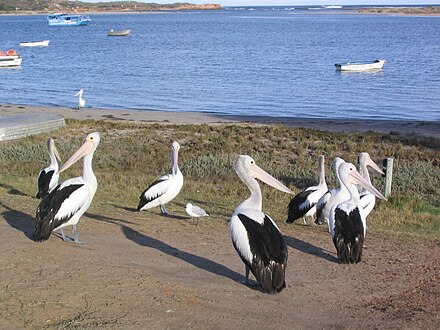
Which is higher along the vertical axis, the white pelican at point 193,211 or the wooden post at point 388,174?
the white pelican at point 193,211

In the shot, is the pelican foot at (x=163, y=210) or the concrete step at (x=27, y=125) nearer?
the pelican foot at (x=163, y=210)

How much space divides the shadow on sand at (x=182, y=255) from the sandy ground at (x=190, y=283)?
12 mm

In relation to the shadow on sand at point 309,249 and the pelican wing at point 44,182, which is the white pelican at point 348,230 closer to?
the shadow on sand at point 309,249

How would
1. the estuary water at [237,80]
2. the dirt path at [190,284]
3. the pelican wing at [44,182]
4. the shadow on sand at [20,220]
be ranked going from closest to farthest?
1. the dirt path at [190,284]
2. the shadow on sand at [20,220]
3. the pelican wing at [44,182]
4. the estuary water at [237,80]

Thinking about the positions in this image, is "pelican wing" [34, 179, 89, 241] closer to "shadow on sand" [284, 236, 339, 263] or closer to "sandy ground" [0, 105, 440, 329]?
"sandy ground" [0, 105, 440, 329]

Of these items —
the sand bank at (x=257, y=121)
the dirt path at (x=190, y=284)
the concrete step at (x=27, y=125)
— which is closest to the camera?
the dirt path at (x=190, y=284)

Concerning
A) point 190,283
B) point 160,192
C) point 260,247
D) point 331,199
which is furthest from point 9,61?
point 260,247

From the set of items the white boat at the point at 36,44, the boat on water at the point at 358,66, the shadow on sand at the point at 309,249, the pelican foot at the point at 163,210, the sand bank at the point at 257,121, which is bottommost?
the white boat at the point at 36,44

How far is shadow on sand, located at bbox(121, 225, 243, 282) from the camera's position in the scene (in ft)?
25.2

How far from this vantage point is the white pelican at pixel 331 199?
9703mm

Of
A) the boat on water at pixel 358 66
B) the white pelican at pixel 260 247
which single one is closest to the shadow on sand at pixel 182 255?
the white pelican at pixel 260 247

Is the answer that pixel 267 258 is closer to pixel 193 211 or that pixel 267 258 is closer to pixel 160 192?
pixel 193 211

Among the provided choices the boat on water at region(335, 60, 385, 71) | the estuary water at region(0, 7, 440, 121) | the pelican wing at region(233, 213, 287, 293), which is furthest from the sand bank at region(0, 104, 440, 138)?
the boat on water at region(335, 60, 385, 71)

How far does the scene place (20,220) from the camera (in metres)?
9.66
